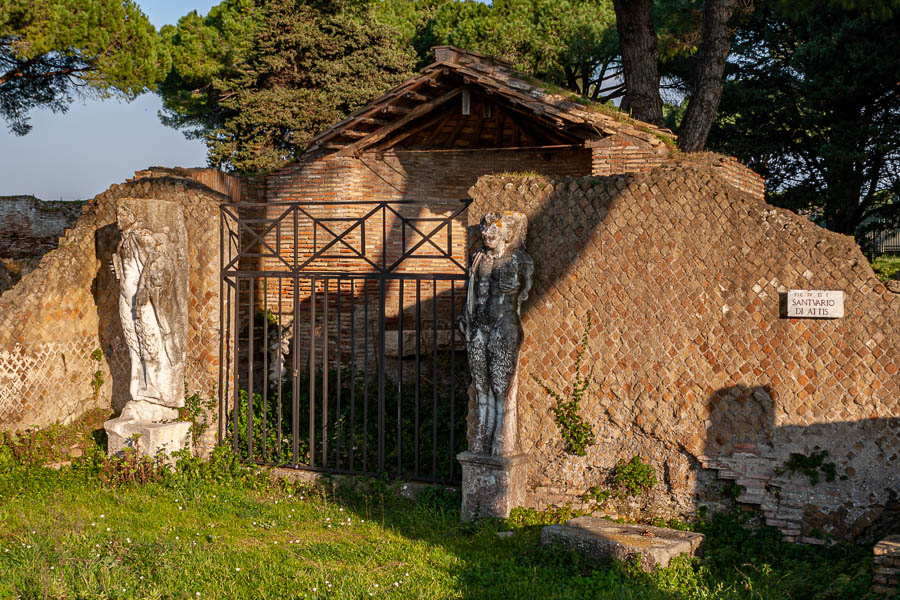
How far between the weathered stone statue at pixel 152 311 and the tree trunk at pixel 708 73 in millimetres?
7721

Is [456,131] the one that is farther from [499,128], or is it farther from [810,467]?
[810,467]

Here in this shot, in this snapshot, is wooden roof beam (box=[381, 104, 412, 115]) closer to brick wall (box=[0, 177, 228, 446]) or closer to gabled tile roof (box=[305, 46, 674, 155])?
gabled tile roof (box=[305, 46, 674, 155])

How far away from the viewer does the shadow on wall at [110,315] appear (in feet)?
29.0

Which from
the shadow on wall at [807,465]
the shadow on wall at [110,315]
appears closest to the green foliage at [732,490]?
the shadow on wall at [807,465]

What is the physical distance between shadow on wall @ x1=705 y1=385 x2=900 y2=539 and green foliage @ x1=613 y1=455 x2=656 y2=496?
0.49 meters

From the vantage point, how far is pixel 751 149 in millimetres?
16672

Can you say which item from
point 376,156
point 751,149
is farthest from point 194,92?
point 751,149

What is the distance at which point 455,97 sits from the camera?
492 inches

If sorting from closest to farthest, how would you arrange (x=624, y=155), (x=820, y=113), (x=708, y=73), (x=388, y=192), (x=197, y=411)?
(x=197, y=411) → (x=624, y=155) → (x=708, y=73) → (x=388, y=192) → (x=820, y=113)

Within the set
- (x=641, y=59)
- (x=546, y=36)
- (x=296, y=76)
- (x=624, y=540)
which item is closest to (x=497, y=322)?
(x=624, y=540)

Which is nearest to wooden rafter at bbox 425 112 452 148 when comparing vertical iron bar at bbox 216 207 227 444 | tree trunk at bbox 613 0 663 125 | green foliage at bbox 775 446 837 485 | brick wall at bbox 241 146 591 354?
brick wall at bbox 241 146 591 354

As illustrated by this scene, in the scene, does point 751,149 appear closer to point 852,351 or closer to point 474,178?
point 474,178

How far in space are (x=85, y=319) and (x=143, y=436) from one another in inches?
62.6

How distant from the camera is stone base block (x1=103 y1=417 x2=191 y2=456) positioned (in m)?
8.06
